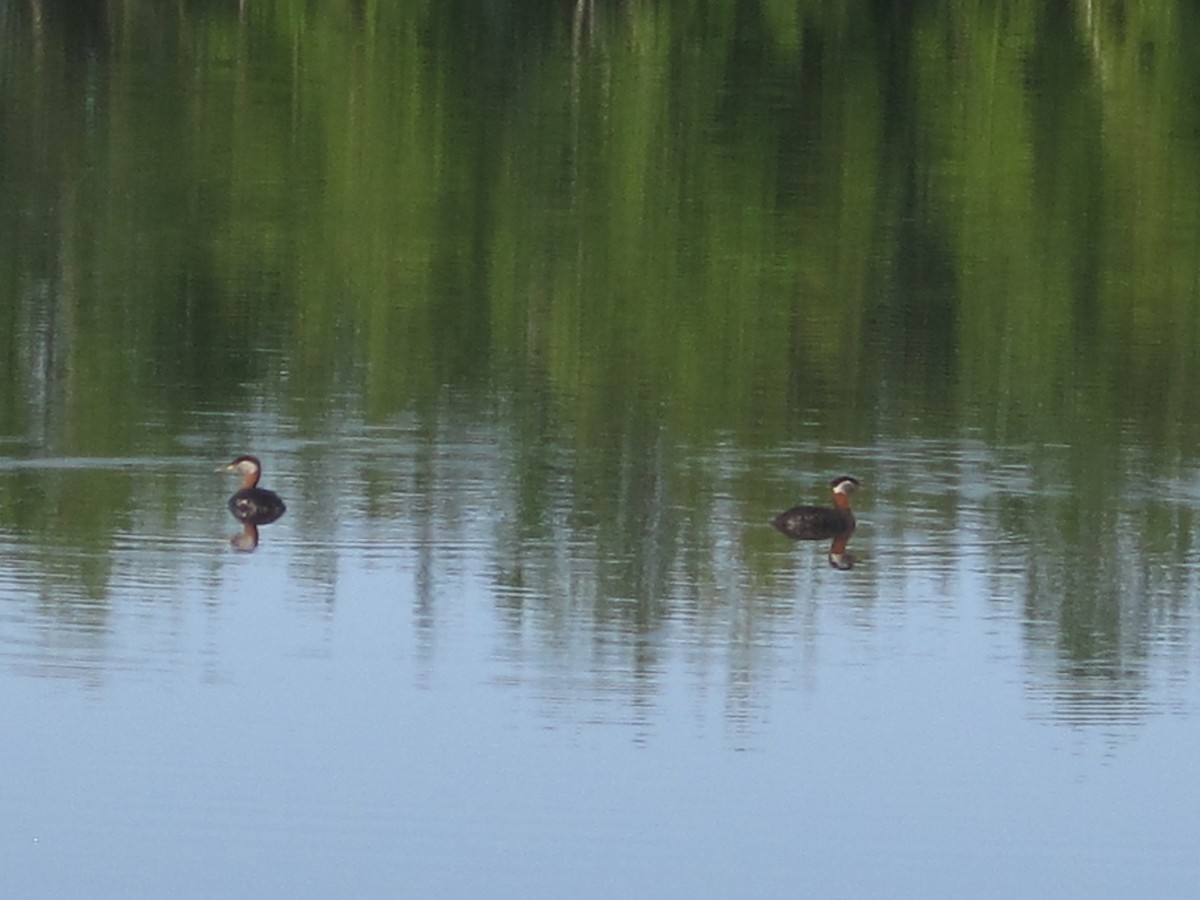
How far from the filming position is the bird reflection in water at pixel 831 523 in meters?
15.6

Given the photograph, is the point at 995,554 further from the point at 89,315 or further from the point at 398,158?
the point at 398,158

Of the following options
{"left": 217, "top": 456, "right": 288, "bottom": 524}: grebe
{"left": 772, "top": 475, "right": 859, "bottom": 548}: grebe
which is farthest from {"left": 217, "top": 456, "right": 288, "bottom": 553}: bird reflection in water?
{"left": 772, "top": 475, "right": 859, "bottom": 548}: grebe

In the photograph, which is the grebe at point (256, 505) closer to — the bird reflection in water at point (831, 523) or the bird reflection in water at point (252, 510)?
the bird reflection in water at point (252, 510)

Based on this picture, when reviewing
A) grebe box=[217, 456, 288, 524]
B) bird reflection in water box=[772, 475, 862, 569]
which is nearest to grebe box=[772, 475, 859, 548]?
bird reflection in water box=[772, 475, 862, 569]

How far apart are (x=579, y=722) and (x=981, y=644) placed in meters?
2.41

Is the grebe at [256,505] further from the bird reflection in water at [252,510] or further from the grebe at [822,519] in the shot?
the grebe at [822,519]

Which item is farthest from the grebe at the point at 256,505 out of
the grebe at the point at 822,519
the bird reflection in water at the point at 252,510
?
the grebe at the point at 822,519

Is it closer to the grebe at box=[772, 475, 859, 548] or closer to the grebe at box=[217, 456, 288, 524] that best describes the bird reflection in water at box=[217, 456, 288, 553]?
the grebe at box=[217, 456, 288, 524]

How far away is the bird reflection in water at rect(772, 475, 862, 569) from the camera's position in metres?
15.6

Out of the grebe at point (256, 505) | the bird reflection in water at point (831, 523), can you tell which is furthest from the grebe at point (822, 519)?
the grebe at point (256, 505)

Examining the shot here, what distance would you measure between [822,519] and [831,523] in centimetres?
6

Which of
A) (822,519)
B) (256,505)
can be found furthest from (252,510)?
(822,519)

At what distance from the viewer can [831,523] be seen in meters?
15.7

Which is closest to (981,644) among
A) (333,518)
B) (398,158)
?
(333,518)
